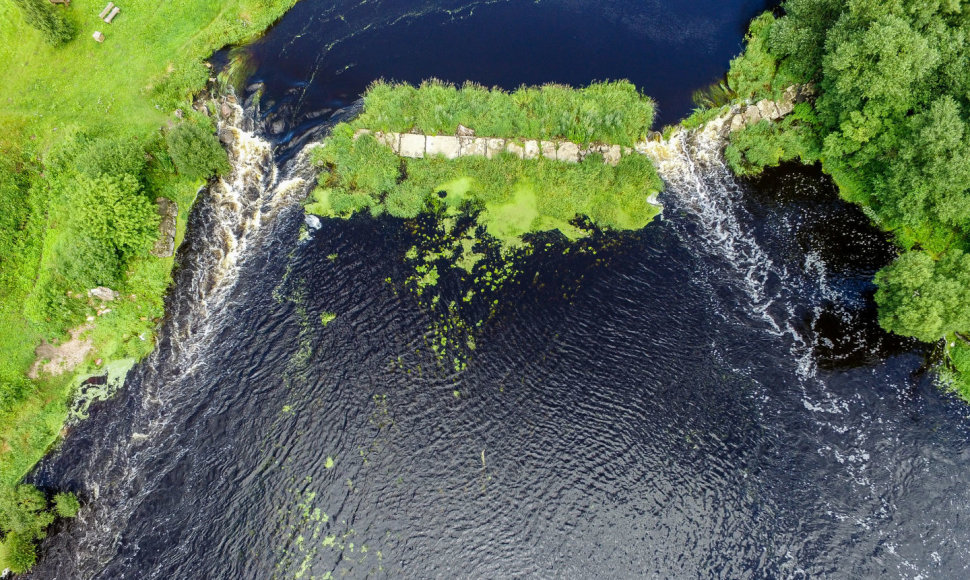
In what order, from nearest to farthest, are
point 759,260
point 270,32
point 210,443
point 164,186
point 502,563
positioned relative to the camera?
point 502,563, point 210,443, point 759,260, point 164,186, point 270,32

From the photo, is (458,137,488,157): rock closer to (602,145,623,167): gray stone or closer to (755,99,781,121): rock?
(602,145,623,167): gray stone

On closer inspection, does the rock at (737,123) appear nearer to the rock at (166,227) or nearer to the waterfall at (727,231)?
the waterfall at (727,231)

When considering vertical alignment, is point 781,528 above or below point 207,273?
below

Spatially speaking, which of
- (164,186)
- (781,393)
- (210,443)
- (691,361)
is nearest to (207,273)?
(164,186)

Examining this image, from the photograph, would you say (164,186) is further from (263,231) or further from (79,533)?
(79,533)

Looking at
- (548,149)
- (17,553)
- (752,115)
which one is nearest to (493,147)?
(548,149)

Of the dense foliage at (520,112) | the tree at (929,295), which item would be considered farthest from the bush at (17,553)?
the tree at (929,295)

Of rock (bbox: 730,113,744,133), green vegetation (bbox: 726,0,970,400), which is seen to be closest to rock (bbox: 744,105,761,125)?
rock (bbox: 730,113,744,133)
